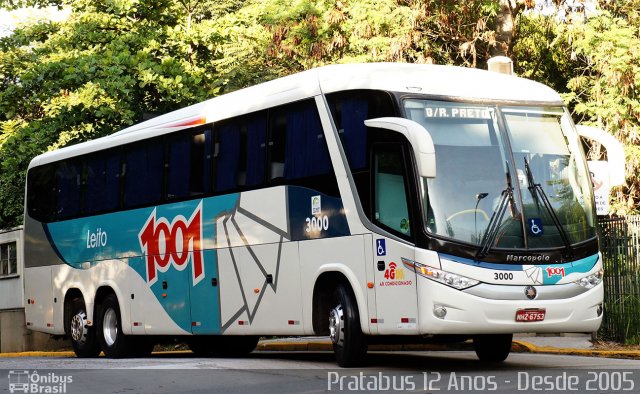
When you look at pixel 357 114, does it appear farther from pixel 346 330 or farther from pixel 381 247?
pixel 346 330

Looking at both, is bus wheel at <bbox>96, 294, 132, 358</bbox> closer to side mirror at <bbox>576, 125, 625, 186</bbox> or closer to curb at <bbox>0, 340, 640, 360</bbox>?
curb at <bbox>0, 340, 640, 360</bbox>

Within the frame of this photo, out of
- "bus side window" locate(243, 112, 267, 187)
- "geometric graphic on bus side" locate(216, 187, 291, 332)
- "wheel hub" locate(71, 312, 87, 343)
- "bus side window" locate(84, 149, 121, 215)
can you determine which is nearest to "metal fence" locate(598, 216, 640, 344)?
"geometric graphic on bus side" locate(216, 187, 291, 332)

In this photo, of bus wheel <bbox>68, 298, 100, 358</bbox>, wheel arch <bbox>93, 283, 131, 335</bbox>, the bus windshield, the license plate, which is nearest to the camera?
the license plate

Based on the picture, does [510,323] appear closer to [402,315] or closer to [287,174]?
[402,315]

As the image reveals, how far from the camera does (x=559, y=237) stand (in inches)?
561

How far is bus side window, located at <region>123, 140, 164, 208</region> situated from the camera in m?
20.0

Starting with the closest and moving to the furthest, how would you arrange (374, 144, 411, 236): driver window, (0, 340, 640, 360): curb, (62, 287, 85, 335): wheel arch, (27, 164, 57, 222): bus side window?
(374, 144, 411, 236): driver window, (0, 340, 640, 360): curb, (62, 287, 85, 335): wheel arch, (27, 164, 57, 222): bus side window

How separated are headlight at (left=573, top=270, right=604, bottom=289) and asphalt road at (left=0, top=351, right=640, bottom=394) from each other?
963mm

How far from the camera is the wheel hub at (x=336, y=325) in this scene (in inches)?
595

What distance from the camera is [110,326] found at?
70.8 ft

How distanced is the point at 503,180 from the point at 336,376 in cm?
296

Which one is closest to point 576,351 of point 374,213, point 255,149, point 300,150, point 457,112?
point 374,213

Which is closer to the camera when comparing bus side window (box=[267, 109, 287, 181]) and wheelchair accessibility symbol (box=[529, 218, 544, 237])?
wheelchair accessibility symbol (box=[529, 218, 544, 237])

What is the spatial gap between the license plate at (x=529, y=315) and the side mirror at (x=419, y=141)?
1.96 m
